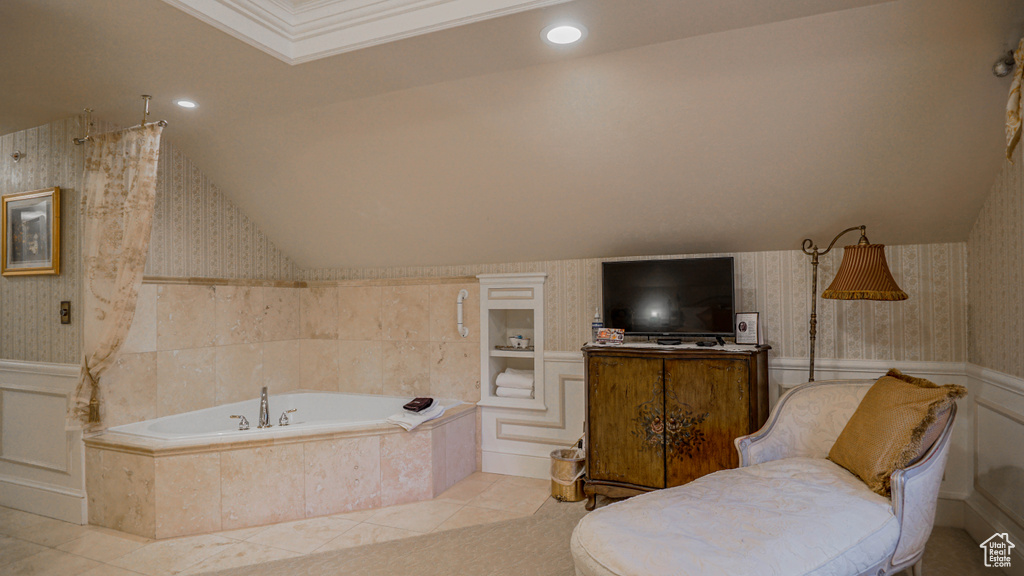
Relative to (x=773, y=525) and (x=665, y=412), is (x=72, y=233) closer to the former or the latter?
(x=665, y=412)

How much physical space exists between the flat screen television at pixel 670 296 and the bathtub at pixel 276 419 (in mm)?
1509

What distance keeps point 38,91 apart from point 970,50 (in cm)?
447

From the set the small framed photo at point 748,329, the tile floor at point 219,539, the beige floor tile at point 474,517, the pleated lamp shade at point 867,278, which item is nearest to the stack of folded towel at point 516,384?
the tile floor at point 219,539

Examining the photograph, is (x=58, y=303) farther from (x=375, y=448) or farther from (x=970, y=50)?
(x=970, y=50)

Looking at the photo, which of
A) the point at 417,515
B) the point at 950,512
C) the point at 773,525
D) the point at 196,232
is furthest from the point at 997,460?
the point at 196,232

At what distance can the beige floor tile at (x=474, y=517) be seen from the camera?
3.12 meters

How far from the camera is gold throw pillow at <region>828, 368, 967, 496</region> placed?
2012mm

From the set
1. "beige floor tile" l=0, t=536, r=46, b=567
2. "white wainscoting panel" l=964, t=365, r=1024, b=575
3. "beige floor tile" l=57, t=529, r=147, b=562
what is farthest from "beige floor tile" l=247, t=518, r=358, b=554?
"white wainscoting panel" l=964, t=365, r=1024, b=575

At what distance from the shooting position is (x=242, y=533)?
3045 millimetres

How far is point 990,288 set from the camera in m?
2.71

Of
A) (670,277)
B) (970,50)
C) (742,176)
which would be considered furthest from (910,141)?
(670,277)

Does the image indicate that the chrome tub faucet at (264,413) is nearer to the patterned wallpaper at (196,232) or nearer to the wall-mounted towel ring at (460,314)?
the patterned wallpaper at (196,232)

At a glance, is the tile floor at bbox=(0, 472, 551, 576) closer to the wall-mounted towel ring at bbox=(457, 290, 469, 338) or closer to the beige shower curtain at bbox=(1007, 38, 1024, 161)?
the wall-mounted towel ring at bbox=(457, 290, 469, 338)

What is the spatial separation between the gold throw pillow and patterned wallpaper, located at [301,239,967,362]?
94 centimetres
